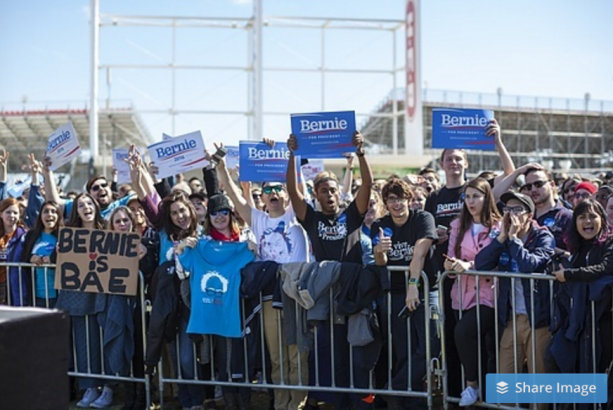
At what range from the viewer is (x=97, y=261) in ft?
20.4

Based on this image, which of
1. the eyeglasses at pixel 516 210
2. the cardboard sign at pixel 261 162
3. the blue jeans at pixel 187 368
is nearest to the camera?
the eyeglasses at pixel 516 210

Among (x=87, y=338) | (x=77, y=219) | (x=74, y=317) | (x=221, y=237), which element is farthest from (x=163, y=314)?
(x=77, y=219)

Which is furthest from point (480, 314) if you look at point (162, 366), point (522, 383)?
point (162, 366)

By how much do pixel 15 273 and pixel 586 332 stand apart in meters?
5.09

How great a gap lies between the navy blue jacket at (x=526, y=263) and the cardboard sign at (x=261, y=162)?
2513 millimetres

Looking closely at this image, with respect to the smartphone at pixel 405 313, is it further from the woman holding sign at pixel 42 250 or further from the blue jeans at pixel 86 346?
the woman holding sign at pixel 42 250

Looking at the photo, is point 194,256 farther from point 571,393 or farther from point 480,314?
point 571,393

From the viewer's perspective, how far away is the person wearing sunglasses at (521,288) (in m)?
5.18

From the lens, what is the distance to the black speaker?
2.47m

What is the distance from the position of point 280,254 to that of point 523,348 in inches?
83.0

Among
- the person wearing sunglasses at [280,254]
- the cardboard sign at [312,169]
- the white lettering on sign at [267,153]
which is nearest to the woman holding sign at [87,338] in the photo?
the person wearing sunglasses at [280,254]

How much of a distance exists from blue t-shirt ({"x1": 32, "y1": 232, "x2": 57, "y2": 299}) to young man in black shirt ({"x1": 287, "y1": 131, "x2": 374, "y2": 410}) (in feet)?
8.29

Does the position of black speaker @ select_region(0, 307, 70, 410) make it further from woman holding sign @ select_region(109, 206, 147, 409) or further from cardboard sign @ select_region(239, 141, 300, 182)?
cardboard sign @ select_region(239, 141, 300, 182)

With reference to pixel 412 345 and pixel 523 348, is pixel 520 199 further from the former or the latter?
pixel 412 345
